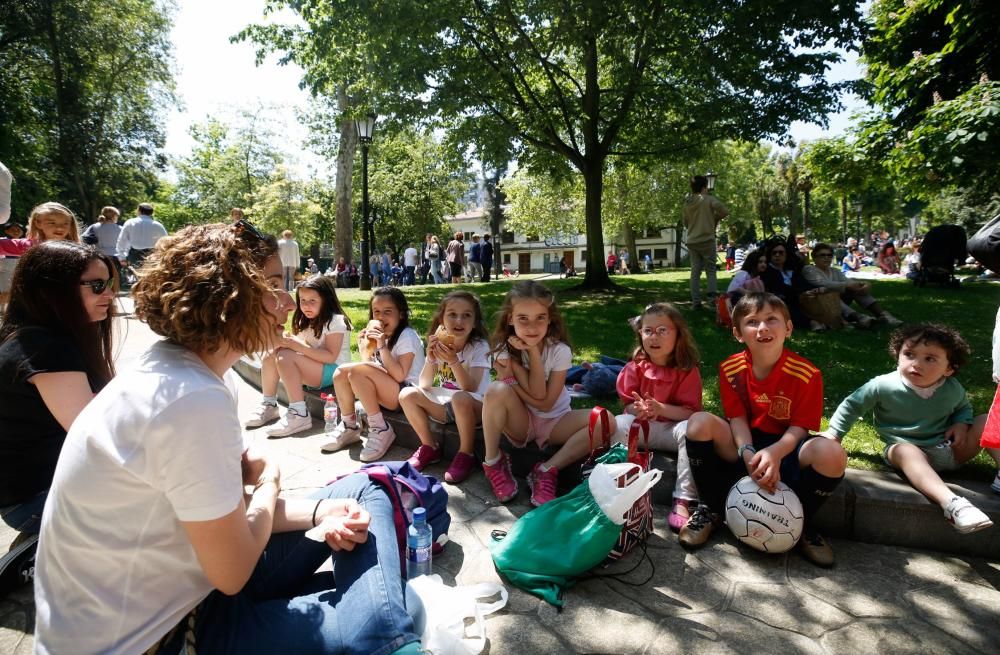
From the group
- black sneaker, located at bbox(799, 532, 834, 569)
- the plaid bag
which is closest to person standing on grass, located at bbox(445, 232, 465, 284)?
the plaid bag

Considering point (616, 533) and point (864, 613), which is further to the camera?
point (616, 533)

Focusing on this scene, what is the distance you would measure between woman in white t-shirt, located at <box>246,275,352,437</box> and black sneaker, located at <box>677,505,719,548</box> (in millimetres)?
3263

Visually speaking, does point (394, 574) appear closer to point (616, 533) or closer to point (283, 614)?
point (283, 614)

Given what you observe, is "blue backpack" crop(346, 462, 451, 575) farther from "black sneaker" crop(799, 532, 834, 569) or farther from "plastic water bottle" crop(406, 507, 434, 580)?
"black sneaker" crop(799, 532, 834, 569)

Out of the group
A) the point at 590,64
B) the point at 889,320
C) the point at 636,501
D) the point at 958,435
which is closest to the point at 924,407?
the point at 958,435

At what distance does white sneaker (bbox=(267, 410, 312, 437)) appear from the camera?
4.65 meters

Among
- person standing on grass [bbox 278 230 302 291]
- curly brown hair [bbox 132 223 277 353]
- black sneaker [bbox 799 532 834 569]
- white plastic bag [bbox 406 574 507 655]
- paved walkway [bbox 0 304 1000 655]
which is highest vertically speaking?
person standing on grass [bbox 278 230 302 291]

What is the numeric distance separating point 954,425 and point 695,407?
1.34 metres

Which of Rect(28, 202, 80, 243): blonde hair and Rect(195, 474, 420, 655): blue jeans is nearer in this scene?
Rect(195, 474, 420, 655): blue jeans

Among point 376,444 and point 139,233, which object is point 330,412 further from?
point 139,233

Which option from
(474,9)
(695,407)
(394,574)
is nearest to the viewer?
(394,574)

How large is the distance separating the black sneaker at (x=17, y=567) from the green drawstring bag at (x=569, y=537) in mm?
2144

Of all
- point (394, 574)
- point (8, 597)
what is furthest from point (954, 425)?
point (8, 597)

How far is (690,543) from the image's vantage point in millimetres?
2791
